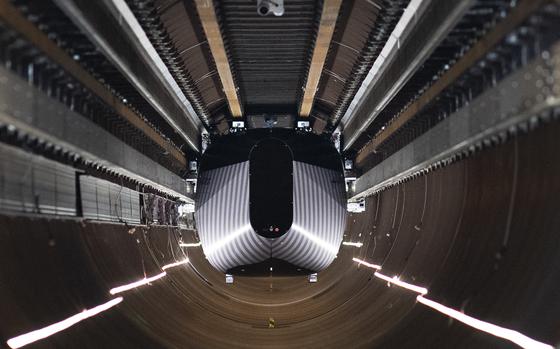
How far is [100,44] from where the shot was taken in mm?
9758

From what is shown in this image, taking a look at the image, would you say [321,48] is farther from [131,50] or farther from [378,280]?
A: [378,280]

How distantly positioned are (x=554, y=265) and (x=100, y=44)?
5185 millimetres

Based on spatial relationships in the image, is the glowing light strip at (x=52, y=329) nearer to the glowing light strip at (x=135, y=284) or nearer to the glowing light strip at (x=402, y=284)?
the glowing light strip at (x=135, y=284)

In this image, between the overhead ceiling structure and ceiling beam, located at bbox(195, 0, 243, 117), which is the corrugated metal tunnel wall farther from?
ceiling beam, located at bbox(195, 0, 243, 117)

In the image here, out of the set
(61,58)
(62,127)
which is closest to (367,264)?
(62,127)

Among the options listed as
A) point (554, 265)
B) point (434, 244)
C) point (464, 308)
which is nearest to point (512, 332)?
point (554, 265)

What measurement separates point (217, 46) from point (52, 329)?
536cm

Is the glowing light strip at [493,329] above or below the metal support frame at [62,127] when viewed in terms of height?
below

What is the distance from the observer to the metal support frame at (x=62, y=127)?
7.10 meters

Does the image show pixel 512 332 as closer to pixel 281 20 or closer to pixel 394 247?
pixel 281 20

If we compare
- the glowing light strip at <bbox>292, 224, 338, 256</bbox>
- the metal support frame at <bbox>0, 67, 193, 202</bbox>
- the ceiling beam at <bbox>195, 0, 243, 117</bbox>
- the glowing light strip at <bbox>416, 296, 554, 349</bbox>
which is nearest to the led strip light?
the metal support frame at <bbox>0, 67, 193, 202</bbox>

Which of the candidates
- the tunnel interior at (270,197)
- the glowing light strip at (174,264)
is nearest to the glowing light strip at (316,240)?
the tunnel interior at (270,197)

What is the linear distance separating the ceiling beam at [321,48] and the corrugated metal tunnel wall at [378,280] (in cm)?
216

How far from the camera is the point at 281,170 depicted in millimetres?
15156
